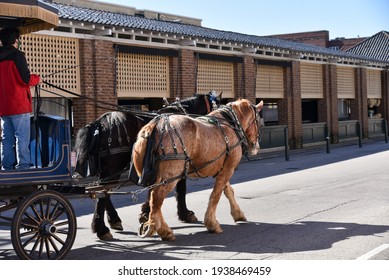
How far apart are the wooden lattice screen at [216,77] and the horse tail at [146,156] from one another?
1339 centimetres

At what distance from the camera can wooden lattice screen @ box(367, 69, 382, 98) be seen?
36031 millimetres

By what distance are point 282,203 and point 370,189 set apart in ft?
8.80

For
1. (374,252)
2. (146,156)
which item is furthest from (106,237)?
(374,252)

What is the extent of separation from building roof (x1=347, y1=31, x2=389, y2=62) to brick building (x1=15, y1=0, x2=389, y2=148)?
12167mm

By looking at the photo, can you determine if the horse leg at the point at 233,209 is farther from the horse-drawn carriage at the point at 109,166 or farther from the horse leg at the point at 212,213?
the horse leg at the point at 212,213

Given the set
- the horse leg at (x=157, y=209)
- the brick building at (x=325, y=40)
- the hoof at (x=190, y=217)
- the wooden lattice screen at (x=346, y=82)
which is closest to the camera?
the horse leg at (x=157, y=209)

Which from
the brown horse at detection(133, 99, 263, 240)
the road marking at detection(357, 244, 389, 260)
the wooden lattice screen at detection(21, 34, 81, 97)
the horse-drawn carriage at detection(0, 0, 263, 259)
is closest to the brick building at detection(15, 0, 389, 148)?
the wooden lattice screen at detection(21, 34, 81, 97)

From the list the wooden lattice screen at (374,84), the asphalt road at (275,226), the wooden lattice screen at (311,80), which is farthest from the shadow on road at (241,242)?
the wooden lattice screen at (374,84)

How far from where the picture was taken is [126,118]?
887 cm

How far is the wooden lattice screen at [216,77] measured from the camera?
21547 mm

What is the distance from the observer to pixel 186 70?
20469mm

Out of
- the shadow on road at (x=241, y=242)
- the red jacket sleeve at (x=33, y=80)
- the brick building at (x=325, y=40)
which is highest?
the brick building at (x=325, y=40)

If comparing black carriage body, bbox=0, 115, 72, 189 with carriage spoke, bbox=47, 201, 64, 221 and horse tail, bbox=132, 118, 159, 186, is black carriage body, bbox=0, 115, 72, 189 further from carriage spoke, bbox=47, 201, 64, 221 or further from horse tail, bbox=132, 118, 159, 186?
horse tail, bbox=132, 118, 159, 186

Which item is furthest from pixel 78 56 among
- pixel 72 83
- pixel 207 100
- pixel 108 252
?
pixel 108 252
